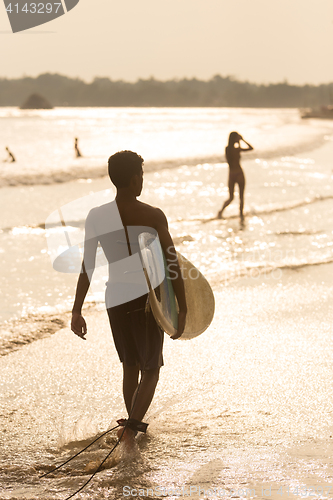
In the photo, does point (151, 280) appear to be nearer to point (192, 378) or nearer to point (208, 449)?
point (208, 449)

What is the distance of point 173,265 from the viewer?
8.51 ft

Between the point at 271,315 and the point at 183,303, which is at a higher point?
the point at 183,303

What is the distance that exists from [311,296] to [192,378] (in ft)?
6.99

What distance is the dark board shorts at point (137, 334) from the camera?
263cm

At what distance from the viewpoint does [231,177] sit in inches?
393

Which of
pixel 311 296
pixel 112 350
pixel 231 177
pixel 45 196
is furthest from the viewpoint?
pixel 45 196

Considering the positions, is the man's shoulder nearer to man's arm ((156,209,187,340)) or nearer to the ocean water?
man's arm ((156,209,187,340))

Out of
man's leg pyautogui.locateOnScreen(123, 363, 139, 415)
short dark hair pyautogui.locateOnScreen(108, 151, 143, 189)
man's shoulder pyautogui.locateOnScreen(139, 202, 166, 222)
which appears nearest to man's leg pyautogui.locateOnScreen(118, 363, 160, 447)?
man's leg pyautogui.locateOnScreen(123, 363, 139, 415)

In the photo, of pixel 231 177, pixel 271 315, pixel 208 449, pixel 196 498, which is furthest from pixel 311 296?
pixel 231 177

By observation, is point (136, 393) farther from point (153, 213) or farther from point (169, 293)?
point (153, 213)

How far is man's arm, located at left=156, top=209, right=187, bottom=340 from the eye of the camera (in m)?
2.54

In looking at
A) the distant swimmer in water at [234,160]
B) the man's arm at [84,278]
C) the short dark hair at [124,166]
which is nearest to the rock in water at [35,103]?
the distant swimmer in water at [234,160]

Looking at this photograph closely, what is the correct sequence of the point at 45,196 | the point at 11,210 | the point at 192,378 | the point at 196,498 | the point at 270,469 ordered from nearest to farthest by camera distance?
the point at 196,498 → the point at 270,469 → the point at 192,378 → the point at 11,210 → the point at 45,196

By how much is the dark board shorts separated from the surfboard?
0.09 metres
